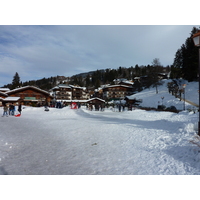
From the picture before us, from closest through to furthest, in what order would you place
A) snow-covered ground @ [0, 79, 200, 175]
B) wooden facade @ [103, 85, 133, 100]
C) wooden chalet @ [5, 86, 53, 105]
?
snow-covered ground @ [0, 79, 200, 175], wooden chalet @ [5, 86, 53, 105], wooden facade @ [103, 85, 133, 100]

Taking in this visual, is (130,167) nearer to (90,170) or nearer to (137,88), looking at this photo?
(90,170)

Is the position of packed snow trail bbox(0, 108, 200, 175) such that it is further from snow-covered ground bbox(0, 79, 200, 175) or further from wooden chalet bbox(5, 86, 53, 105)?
wooden chalet bbox(5, 86, 53, 105)

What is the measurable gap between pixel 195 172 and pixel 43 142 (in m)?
6.08

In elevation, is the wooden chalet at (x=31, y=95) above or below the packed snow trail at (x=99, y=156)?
above

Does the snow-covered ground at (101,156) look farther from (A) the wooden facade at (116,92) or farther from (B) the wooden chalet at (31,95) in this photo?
(A) the wooden facade at (116,92)

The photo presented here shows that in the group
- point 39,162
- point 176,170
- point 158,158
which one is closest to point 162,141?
point 158,158

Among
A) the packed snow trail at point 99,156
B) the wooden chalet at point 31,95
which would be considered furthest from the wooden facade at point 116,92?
the packed snow trail at point 99,156

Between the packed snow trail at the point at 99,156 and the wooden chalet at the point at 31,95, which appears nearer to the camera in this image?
the packed snow trail at the point at 99,156

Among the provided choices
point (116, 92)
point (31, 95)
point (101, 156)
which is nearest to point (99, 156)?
point (101, 156)

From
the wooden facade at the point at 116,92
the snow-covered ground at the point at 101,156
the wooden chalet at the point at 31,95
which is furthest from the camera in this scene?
the wooden facade at the point at 116,92

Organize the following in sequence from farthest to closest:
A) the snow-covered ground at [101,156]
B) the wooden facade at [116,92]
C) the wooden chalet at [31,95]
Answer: the wooden facade at [116,92] → the wooden chalet at [31,95] → the snow-covered ground at [101,156]

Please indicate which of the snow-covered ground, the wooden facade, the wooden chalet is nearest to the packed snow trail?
the snow-covered ground

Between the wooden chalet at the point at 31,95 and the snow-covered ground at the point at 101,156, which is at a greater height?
the wooden chalet at the point at 31,95

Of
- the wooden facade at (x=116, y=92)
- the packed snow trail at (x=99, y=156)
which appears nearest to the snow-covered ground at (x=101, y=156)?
the packed snow trail at (x=99, y=156)
